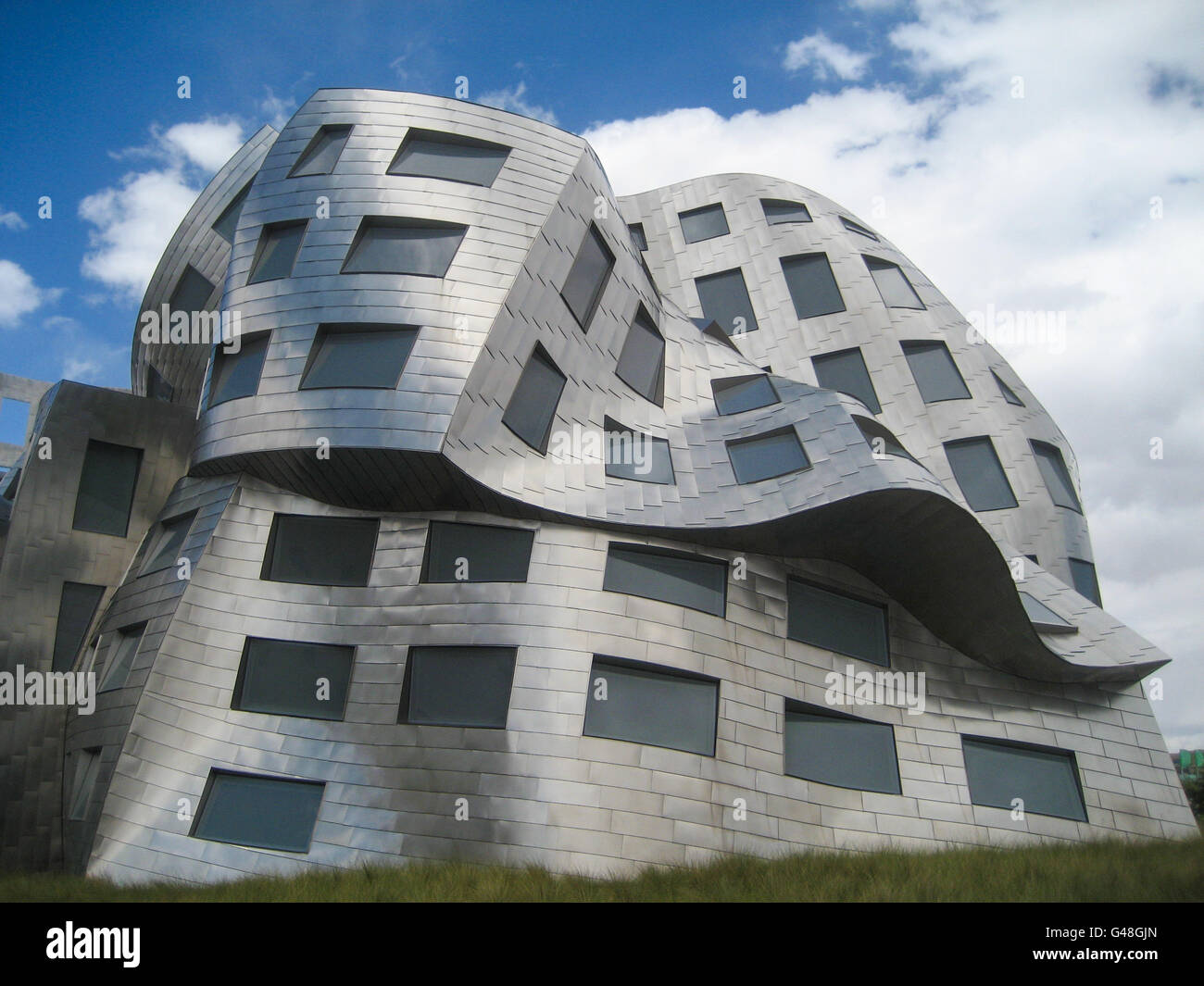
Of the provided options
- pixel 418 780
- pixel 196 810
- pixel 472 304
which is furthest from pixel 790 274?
pixel 196 810

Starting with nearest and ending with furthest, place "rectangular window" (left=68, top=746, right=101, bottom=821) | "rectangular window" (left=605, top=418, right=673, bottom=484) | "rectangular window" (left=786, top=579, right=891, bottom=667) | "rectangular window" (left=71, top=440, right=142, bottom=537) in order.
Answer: "rectangular window" (left=68, top=746, right=101, bottom=821) → "rectangular window" (left=786, top=579, right=891, bottom=667) → "rectangular window" (left=605, top=418, right=673, bottom=484) → "rectangular window" (left=71, top=440, right=142, bottom=537)

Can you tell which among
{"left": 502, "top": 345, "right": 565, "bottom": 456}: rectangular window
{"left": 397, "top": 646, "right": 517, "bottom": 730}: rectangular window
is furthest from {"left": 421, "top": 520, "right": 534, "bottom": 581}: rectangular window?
{"left": 502, "top": 345, "right": 565, "bottom": 456}: rectangular window

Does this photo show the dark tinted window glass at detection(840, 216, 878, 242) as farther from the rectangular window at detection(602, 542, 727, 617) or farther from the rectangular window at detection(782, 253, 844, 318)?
the rectangular window at detection(602, 542, 727, 617)

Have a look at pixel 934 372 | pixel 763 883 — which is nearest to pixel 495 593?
pixel 763 883

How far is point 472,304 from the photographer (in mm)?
16531

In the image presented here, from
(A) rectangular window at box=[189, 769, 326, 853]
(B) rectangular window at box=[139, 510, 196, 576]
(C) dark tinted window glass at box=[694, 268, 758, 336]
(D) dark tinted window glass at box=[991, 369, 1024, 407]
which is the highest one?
(C) dark tinted window glass at box=[694, 268, 758, 336]

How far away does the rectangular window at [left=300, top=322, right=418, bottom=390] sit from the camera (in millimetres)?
16062

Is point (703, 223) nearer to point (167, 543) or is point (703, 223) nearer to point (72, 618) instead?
point (167, 543)

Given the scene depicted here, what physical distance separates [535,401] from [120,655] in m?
8.52

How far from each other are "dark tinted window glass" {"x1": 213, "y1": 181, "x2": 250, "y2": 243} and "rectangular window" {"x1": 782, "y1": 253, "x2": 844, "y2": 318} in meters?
14.4

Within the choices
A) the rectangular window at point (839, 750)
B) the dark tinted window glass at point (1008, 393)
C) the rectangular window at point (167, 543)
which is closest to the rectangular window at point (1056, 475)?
the dark tinted window glass at point (1008, 393)
